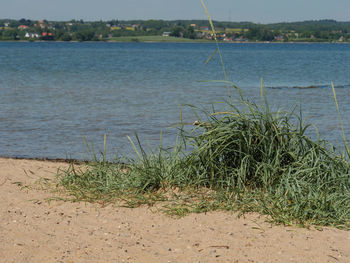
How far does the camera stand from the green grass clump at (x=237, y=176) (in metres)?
4.50

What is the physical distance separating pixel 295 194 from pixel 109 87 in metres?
16.4

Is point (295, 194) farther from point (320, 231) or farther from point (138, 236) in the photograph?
point (138, 236)

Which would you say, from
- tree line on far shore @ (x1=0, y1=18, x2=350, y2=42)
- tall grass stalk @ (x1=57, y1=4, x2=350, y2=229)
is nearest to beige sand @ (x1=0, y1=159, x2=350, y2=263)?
A: tall grass stalk @ (x1=57, y1=4, x2=350, y2=229)

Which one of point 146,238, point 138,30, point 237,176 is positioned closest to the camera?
point 146,238

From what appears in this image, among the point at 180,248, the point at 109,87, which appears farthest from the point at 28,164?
the point at 109,87

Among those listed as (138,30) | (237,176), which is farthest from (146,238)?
(138,30)

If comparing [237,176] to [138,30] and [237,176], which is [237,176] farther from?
[138,30]

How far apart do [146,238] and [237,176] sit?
1296 mm

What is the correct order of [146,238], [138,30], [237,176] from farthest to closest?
1. [138,30]
2. [237,176]
3. [146,238]

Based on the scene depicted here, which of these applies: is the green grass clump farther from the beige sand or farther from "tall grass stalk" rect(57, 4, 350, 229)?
the beige sand

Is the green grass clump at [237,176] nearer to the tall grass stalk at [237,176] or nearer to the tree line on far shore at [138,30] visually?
the tall grass stalk at [237,176]

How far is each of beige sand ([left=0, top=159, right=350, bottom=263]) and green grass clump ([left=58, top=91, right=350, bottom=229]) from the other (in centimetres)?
23

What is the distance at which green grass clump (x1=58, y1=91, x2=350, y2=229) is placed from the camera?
4496 mm

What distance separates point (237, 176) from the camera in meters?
4.88
